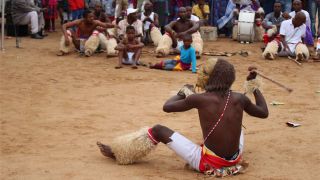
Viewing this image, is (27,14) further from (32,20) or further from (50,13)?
(50,13)

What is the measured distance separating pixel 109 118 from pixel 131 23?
17.6 feet

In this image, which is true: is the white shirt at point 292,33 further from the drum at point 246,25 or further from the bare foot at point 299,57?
the drum at point 246,25

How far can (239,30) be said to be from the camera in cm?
1273

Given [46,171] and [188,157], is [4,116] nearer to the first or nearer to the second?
[46,171]

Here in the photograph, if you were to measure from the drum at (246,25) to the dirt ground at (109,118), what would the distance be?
1.61m

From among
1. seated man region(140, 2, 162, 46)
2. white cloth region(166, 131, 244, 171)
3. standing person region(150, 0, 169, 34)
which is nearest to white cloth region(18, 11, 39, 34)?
seated man region(140, 2, 162, 46)

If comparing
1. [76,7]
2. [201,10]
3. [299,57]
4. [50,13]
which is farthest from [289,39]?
[50,13]

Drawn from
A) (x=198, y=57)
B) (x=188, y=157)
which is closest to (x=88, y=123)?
(x=188, y=157)

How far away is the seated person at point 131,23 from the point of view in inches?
466

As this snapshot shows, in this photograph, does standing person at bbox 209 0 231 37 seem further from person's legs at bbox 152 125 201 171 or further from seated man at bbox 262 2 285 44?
person's legs at bbox 152 125 201 171

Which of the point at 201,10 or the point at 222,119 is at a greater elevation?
the point at 201,10

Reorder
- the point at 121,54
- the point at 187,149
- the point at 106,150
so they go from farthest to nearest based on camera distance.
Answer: the point at 121,54 < the point at 106,150 < the point at 187,149

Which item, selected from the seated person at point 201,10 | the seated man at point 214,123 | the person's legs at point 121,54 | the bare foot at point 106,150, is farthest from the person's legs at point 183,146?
the seated person at point 201,10

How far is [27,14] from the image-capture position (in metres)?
13.1
